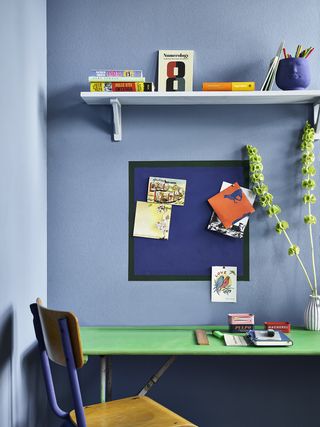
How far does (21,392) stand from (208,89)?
1528 mm

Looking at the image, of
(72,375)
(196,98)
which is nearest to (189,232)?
(196,98)

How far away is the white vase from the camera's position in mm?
2764

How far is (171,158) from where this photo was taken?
2.91m

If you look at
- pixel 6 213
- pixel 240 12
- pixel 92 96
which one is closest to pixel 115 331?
pixel 6 213

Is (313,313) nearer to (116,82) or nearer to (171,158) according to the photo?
(171,158)

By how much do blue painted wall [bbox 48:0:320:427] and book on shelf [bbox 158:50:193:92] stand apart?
0.16ft

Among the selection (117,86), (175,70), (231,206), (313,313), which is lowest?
(313,313)

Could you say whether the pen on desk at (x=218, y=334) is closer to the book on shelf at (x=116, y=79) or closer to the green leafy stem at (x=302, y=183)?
the green leafy stem at (x=302, y=183)

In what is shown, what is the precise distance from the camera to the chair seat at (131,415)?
2.24 m

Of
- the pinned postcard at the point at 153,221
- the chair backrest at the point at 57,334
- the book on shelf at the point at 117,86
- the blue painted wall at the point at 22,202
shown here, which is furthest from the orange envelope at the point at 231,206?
the chair backrest at the point at 57,334

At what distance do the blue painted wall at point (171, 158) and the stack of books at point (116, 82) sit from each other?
0.19 m

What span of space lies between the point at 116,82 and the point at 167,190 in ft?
1.84

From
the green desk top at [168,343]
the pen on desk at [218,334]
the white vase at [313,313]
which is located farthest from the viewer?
the white vase at [313,313]

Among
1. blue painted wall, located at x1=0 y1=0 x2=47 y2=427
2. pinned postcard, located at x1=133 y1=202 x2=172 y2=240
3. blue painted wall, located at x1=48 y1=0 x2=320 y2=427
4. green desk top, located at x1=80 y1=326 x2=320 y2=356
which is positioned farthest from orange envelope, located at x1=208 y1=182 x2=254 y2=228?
blue painted wall, located at x1=0 y1=0 x2=47 y2=427
